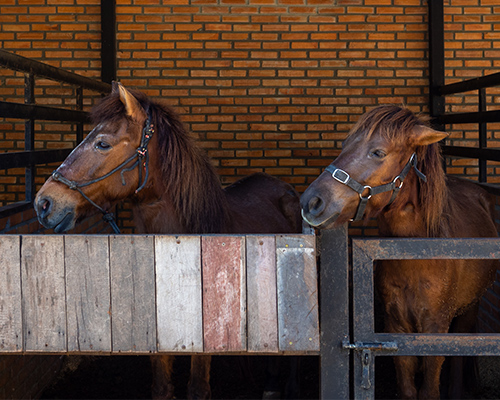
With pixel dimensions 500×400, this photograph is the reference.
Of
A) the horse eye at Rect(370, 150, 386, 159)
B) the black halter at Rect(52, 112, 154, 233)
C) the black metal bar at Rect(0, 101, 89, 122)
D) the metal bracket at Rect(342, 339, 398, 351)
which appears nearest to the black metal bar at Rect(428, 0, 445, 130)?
the horse eye at Rect(370, 150, 386, 159)

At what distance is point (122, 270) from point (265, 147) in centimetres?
376

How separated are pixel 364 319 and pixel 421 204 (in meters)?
0.87

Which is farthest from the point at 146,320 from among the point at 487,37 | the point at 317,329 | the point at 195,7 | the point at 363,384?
the point at 487,37

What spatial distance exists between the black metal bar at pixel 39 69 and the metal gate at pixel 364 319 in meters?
1.82

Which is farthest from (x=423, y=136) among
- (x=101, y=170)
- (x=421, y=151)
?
(x=101, y=170)

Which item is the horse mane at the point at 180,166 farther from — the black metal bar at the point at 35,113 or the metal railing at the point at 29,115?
the metal railing at the point at 29,115

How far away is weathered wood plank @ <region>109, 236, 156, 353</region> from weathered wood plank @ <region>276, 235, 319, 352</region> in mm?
450

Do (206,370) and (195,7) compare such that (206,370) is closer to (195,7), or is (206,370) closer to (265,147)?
(265,147)

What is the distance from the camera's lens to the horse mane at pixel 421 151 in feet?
8.25

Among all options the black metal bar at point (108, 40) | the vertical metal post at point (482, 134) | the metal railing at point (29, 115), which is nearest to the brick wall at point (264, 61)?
the black metal bar at point (108, 40)

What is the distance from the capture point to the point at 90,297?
1.97m

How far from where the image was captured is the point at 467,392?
3775 millimetres

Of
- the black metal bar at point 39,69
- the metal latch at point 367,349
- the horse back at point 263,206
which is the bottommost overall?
the metal latch at point 367,349

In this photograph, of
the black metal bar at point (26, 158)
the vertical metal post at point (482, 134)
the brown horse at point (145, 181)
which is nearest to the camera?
the brown horse at point (145, 181)
